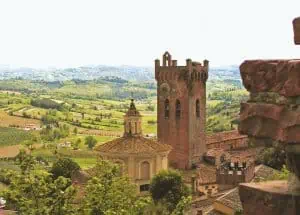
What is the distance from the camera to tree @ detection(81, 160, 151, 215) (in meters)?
16.6

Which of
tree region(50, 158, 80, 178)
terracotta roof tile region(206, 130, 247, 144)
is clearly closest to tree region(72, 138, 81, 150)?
terracotta roof tile region(206, 130, 247, 144)

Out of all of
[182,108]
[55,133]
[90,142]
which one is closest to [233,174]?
[182,108]

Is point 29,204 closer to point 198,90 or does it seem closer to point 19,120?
point 198,90

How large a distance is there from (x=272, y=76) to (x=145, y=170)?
141 ft

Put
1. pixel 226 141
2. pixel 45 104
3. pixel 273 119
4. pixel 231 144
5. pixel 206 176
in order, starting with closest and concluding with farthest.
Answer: pixel 273 119 → pixel 206 176 → pixel 226 141 → pixel 231 144 → pixel 45 104

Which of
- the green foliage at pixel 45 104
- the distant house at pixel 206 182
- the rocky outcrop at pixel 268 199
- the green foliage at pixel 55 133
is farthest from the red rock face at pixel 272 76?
the green foliage at pixel 45 104

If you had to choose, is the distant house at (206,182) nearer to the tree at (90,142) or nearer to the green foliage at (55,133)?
the tree at (90,142)

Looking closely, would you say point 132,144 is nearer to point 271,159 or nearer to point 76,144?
point 271,159

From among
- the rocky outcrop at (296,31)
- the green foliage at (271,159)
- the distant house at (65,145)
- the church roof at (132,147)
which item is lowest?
the distant house at (65,145)

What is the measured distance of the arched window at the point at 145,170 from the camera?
1837 inches

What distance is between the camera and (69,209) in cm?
1652

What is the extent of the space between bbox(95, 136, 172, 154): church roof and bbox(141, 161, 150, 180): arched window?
97cm

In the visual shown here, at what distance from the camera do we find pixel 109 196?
55.8ft

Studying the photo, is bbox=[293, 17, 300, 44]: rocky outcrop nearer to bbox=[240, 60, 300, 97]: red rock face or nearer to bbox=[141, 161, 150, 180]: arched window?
bbox=[240, 60, 300, 97]: red rock face
